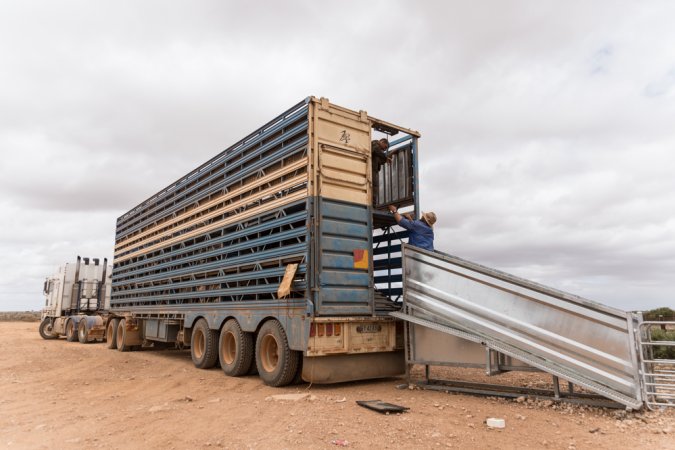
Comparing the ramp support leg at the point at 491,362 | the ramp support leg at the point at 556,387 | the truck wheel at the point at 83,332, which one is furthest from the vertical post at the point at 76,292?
the ramp support leg at the point at 556,387

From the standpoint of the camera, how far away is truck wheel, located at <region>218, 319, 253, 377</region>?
8.11m

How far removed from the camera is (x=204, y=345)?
31.1ft

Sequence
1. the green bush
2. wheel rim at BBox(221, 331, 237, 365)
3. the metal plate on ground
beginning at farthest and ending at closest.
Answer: the green bush → wheel rim at BBox(221, 331, 237, 365) → the metal plate on ground

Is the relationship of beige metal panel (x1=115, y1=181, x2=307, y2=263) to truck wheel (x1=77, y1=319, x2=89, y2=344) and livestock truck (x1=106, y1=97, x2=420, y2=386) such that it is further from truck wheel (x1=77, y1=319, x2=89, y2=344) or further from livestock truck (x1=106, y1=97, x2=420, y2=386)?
truck wheel (x1=77, y1=319, x2=89, y2=344)

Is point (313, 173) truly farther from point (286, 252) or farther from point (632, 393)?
point (632, 393)

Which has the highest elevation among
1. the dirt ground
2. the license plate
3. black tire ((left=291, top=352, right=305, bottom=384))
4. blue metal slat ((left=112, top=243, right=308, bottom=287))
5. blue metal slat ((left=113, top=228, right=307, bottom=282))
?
blue metal slat ((left=113, top=228, right=307, bottom=282))

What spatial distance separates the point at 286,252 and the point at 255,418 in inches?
106

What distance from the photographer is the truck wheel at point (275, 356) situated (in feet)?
22.9

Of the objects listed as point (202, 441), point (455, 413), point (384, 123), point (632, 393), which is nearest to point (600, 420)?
point (632, 393)

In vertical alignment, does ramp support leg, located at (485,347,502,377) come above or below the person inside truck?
below

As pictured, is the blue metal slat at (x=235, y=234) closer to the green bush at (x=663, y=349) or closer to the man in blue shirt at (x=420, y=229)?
the man in blue shirt at (x=420, y=229)

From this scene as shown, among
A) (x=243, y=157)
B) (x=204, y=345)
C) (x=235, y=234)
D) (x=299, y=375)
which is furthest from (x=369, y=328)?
(x=243, y=157)

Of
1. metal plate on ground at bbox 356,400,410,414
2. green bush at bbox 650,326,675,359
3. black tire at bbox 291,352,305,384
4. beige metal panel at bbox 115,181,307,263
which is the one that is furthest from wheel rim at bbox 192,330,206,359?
green bush at bbox 650,326,675,359

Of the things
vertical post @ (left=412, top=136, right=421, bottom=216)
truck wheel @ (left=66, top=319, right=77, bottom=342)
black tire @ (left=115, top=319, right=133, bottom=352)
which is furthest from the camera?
truck wheel @ (left=66, top=319, right=77, bottom=342)
